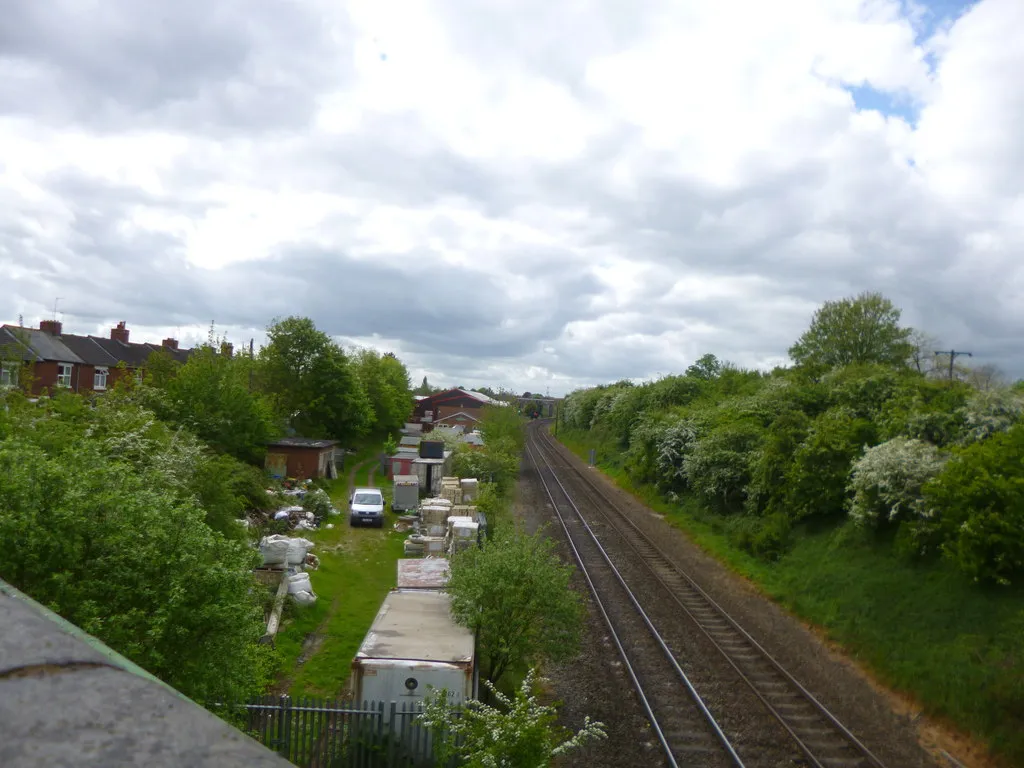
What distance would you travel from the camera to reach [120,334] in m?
63.0

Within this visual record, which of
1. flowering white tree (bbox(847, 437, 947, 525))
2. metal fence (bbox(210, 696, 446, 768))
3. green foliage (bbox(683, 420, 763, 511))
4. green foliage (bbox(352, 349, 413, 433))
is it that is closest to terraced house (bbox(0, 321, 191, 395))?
green foliage (bbox(352, 349, 413, 433))

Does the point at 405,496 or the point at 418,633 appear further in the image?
the point at 405,496

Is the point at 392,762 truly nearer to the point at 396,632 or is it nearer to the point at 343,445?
the point at 396,632

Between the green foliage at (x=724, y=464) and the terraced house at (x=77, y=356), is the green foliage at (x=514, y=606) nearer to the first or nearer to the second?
the green foliage at (x=724, y=464)

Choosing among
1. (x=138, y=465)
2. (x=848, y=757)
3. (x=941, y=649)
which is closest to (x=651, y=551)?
(x=941, y=649)

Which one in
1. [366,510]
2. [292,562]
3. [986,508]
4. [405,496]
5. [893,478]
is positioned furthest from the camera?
[405,496]

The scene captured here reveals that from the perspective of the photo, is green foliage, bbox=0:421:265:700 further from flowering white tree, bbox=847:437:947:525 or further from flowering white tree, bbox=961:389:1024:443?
flowering white tree, bbox=961:389:1024:443

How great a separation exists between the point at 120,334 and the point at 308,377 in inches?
832

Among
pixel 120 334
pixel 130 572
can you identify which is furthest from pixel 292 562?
pixel 120 334

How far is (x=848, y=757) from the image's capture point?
12227 millimetres

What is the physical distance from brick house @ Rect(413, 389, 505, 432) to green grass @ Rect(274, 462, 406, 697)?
58.6 metres

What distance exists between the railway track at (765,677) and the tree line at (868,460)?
373 centimetres

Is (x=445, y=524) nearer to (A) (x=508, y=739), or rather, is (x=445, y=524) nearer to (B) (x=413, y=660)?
(B) (x=413, y=660)

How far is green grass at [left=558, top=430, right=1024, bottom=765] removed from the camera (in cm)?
1347
